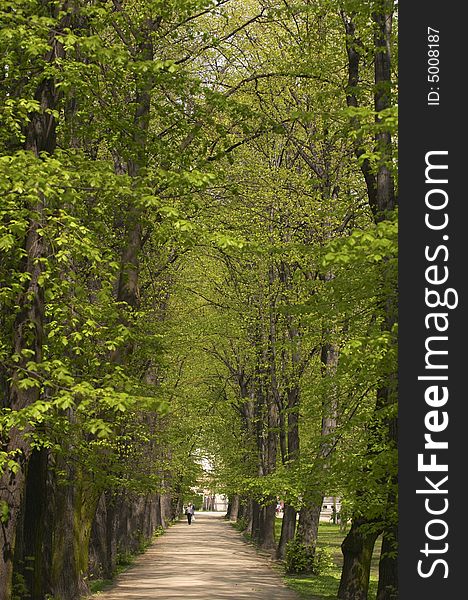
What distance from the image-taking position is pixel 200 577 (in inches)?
1305

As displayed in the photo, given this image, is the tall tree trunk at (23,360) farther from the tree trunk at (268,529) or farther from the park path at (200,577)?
the tree trunk at (268,529)

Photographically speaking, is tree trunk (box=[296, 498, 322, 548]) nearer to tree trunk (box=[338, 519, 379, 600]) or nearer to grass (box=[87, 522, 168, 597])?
grass (box=[87, 522, 168, 597])

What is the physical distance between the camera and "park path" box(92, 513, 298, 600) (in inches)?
1056

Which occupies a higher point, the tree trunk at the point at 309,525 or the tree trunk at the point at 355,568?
the tree trunk at the point at 309,525

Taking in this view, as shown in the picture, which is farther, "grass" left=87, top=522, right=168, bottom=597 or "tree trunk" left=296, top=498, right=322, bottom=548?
"tree trunk" left=296, top=498, right=322, bottom=548

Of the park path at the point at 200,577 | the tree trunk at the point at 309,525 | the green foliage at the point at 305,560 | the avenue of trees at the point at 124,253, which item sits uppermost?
the avenue of trees at the point at 124,253

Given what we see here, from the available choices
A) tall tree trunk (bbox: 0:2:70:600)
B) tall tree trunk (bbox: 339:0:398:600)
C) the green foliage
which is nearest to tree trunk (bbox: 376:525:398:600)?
tall tree trunk (bbox: 339:0:398:600)

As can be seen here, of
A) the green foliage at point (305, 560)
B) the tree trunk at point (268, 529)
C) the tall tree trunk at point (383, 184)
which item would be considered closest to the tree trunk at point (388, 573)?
the tall tree trunk at point (383, 184)

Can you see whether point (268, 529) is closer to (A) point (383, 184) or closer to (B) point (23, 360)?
(A) point (383, 184)

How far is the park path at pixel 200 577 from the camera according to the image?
26828mm

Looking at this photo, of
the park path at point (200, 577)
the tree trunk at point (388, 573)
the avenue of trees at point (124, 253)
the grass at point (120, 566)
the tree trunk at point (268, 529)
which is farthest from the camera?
the tree trunk at point (268, 529)

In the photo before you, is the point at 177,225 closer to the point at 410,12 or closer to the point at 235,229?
the point at 410,12

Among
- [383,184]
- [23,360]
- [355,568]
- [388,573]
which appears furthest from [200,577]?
[23,360]

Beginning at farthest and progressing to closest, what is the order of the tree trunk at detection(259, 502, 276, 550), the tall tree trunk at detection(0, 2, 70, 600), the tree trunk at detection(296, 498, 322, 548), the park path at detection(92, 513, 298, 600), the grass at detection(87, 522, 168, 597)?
1. the tree trunk at detection(259, 502, 276, 550)
2. the tree trunk at detection(296, 498, 322, 548)
3. the grass at detection(87, 522, 168, 597)
4. the park path at detection(92, 513, 298, 600)
5. the tall tree trunk at detection(0, 2, 70, 600)
